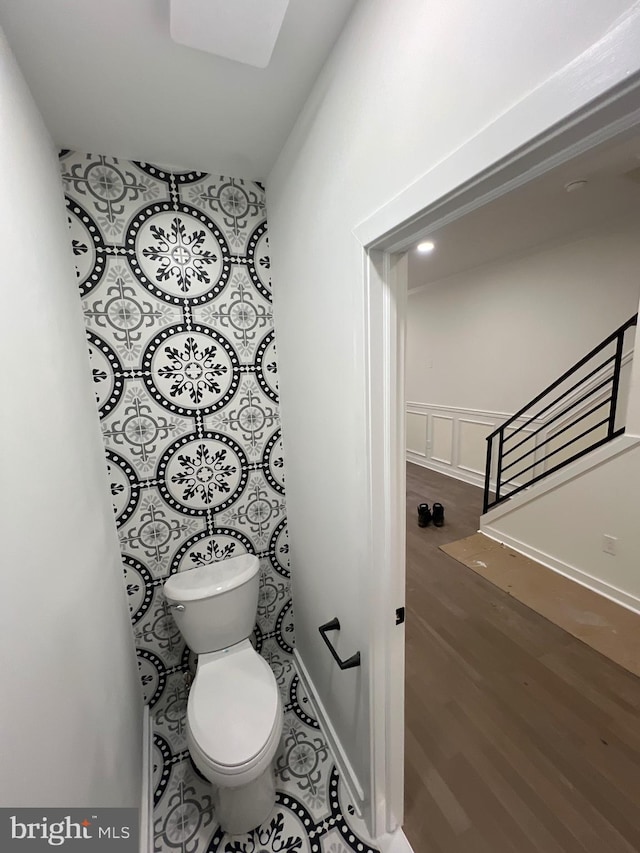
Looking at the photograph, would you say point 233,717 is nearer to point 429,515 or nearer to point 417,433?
point 429,515

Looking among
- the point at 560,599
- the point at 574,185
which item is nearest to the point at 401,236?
the point at 574,185

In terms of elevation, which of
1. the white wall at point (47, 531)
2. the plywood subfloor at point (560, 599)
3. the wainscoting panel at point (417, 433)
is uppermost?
the white wall at point (47, 531)

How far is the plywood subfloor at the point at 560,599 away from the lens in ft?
6.48

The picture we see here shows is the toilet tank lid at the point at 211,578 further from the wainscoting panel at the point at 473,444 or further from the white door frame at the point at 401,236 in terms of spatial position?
the wainscoting panel at the point at 473,444

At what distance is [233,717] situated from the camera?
1.30m

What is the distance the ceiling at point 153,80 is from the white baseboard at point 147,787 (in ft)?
8.00

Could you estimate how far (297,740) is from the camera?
5.24 feet

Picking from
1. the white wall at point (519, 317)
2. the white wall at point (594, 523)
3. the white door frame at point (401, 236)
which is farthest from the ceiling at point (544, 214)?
the white wall at point (594, 523)

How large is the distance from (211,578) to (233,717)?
53cm

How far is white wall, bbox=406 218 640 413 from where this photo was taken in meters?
3.01

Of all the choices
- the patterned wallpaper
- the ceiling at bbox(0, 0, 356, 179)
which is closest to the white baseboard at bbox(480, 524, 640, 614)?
the patterned wallpaper

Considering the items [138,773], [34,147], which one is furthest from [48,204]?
[138,773]

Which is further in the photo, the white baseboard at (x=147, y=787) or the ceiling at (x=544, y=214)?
the ceiling at (x=544, y=214)

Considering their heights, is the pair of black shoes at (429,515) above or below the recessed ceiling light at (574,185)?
below
